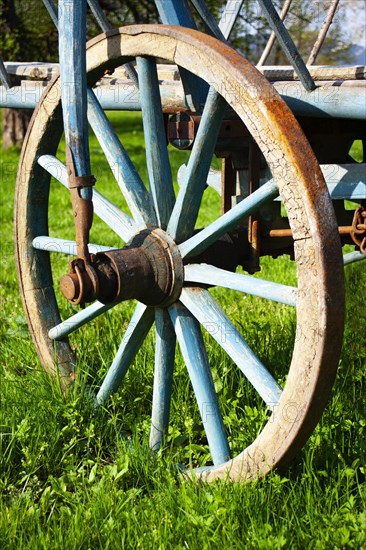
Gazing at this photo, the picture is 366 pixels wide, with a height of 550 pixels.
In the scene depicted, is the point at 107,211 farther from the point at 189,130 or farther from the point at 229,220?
the point at 229,220

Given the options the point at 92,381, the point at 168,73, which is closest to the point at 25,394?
the point at 92,381

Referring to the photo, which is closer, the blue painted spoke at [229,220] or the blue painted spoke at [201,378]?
the blue painted spoke at [229,220]

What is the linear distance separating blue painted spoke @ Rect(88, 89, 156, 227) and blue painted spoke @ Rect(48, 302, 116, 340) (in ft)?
0.88

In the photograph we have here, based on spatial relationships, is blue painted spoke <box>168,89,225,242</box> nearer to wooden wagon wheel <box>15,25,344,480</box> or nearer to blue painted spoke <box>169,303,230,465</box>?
wooden wagon wheel <box>15,25,344,480</box>

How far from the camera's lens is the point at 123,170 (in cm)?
238

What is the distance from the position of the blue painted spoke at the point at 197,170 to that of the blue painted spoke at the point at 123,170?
0.39 feet

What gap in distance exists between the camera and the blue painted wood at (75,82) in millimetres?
2164

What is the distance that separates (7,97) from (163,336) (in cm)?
101

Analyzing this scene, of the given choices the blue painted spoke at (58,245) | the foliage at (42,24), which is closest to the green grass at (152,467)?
the blue painted spoke at (58,245)

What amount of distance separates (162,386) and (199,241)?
461 mm

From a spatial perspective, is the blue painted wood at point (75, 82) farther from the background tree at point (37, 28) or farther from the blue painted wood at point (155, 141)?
the background tree at point (37, 28)

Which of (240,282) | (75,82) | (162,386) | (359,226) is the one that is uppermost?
(75,82)

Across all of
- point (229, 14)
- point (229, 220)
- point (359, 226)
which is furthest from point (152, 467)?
point (229, 14)

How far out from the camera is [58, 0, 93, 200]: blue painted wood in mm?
2164
